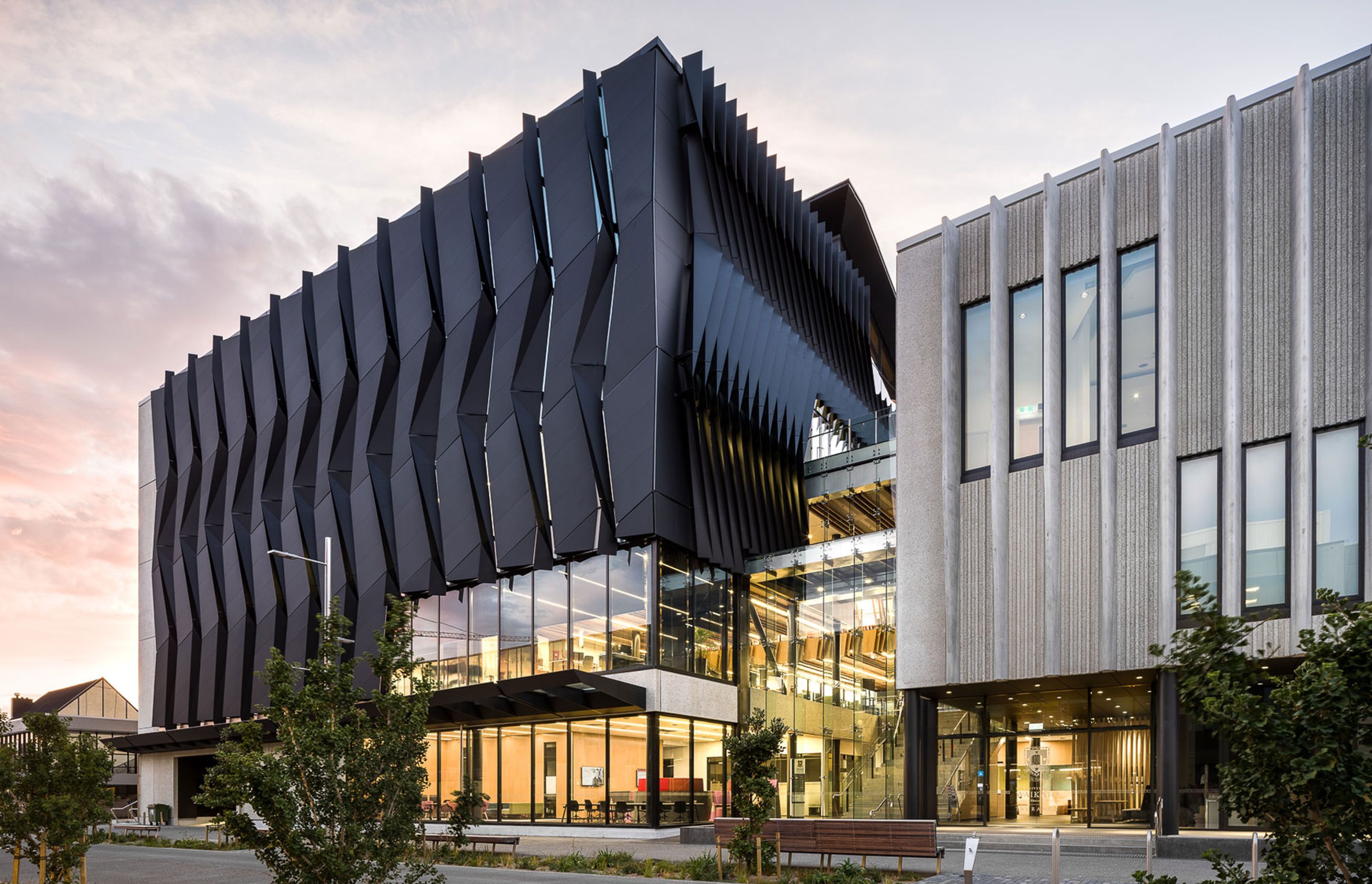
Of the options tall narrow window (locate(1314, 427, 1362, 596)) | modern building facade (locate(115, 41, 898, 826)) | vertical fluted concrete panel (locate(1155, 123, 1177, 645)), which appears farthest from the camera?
modern building facade (locate(115, 41, 898, 826))

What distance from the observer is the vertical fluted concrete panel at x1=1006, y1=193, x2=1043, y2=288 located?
2730cm

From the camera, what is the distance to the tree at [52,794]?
18.0m

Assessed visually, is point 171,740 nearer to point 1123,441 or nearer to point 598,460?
point 598,460

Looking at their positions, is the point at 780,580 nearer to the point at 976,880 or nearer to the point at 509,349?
the point at 509,349

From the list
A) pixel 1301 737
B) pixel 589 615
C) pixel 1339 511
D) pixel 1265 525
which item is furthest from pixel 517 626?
pixel 1301 737

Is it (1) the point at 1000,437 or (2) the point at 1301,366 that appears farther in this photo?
(1) the point at 1000,437

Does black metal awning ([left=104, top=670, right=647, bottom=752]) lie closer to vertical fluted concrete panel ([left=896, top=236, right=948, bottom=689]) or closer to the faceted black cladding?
the faceted black cladding

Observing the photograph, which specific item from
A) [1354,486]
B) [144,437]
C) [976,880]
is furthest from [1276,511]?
[144,437]

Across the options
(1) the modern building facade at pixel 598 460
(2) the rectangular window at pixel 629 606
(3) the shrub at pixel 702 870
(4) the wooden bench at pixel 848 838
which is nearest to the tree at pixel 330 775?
(3) the shrub at pixel 702 870

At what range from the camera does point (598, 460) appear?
112 feet

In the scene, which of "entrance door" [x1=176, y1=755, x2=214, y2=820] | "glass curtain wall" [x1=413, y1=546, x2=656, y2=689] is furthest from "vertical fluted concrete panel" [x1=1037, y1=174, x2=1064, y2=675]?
"entrance door" [x1=176, y1=755, x2=214, y2=820]

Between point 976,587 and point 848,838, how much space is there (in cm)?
1040

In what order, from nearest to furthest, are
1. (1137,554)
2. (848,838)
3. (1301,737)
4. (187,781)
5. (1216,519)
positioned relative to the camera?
Answer: (1301,737) < (848,838) < (1216,519) < (1137,554) < (187,781)

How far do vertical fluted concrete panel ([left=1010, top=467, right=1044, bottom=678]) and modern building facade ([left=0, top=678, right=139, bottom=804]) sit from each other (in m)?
59.1
